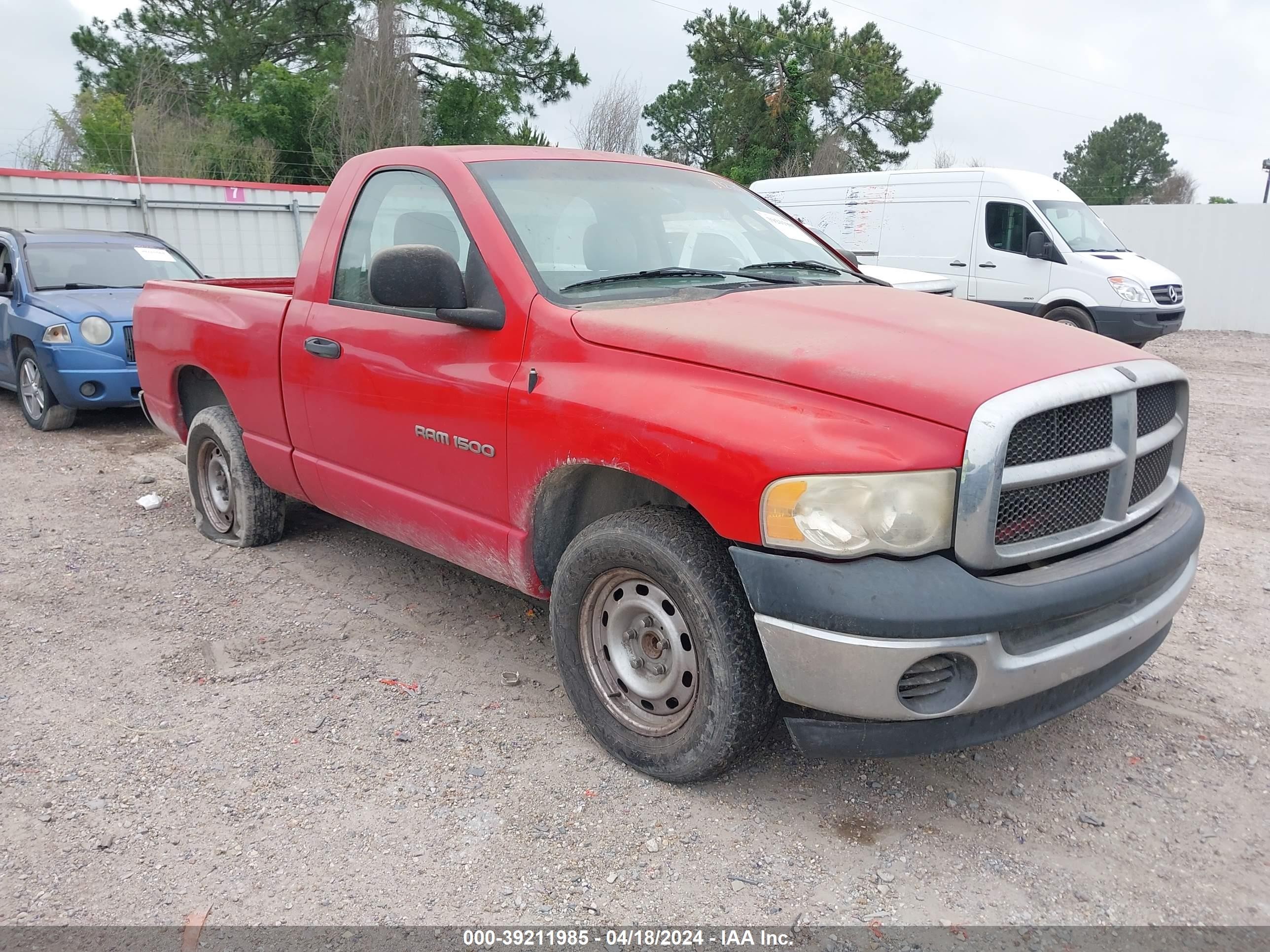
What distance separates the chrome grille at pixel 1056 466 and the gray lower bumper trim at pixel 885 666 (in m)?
0.23

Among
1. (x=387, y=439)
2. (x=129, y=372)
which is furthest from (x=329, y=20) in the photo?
(x=387, y=439)

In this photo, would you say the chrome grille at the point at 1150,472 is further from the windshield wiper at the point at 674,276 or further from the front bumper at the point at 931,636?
the windshield wiper at the point at 674,276

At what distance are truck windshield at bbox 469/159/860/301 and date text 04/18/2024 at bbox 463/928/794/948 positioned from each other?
1865mm

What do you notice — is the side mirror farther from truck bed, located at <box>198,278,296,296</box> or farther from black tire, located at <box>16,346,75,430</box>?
black tire, located at <box>16,346,75,430</box>

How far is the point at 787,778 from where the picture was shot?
3.01m

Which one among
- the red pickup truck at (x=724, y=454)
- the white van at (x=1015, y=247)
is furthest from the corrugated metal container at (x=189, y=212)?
the red pickup truck at (x=724, y=454)

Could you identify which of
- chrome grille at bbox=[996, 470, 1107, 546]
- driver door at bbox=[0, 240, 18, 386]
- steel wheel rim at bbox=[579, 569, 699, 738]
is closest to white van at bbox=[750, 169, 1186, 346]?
driver door at bbox=[0, 240, 18, 386]

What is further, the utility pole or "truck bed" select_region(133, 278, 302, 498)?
the utility pole

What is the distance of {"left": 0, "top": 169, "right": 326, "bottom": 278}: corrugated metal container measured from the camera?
13.7 metres

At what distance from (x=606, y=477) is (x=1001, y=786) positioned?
1.54 meters

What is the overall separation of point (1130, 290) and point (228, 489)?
33.9 ft

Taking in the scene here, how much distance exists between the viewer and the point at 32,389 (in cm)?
812

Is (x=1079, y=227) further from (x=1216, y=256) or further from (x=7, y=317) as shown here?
(x=7, y=317)

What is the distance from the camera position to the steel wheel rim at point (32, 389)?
26.1ft
